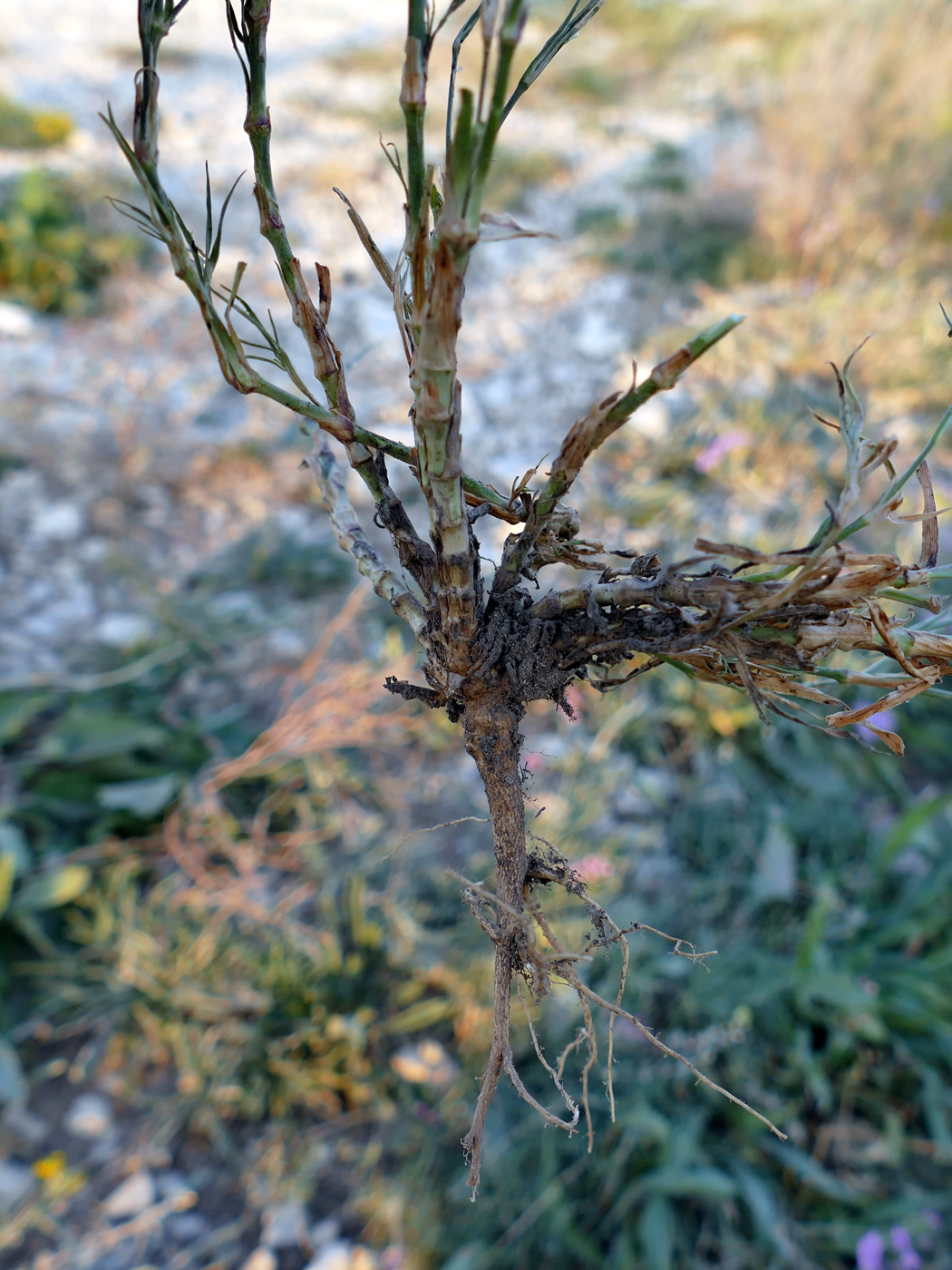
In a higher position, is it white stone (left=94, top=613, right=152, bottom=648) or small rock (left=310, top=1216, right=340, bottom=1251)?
white stone (left=94, top=613, right=152, bottom=648)

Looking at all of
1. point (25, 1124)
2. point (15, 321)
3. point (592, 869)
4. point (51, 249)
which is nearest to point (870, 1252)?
point (592, 869)

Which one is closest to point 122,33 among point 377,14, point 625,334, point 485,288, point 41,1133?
point 377,14

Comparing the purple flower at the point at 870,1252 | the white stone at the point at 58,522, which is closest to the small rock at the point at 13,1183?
the purple flower at the point at 870,1252

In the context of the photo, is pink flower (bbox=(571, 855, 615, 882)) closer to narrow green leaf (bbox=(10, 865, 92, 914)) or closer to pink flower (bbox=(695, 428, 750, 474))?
narrow green leaf (bbox=(10, 865, 92, 914))

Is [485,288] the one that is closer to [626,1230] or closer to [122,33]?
[626,1230]

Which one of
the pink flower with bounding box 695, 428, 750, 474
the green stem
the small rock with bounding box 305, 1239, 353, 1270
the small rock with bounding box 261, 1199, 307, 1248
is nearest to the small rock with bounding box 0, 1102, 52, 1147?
the small rock with bounding box 261, 1199, 307, 1248

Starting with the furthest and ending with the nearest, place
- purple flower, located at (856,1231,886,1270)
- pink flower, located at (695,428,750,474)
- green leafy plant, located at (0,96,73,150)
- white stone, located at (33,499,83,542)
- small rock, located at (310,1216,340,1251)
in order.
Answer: green leafy plant, located at (0,96,73,150) < white stone, located at (33,499,83,542) < pink flower, located at (695,428,750,474) < small rock, located at (310,1216,340,1251) < purple flower, located at (856,1231,886,1270)

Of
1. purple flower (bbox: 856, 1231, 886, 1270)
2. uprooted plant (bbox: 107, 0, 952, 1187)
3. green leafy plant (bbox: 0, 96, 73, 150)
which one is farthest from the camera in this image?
green leafy plant (bbox: 0, 96, 73, 150)
